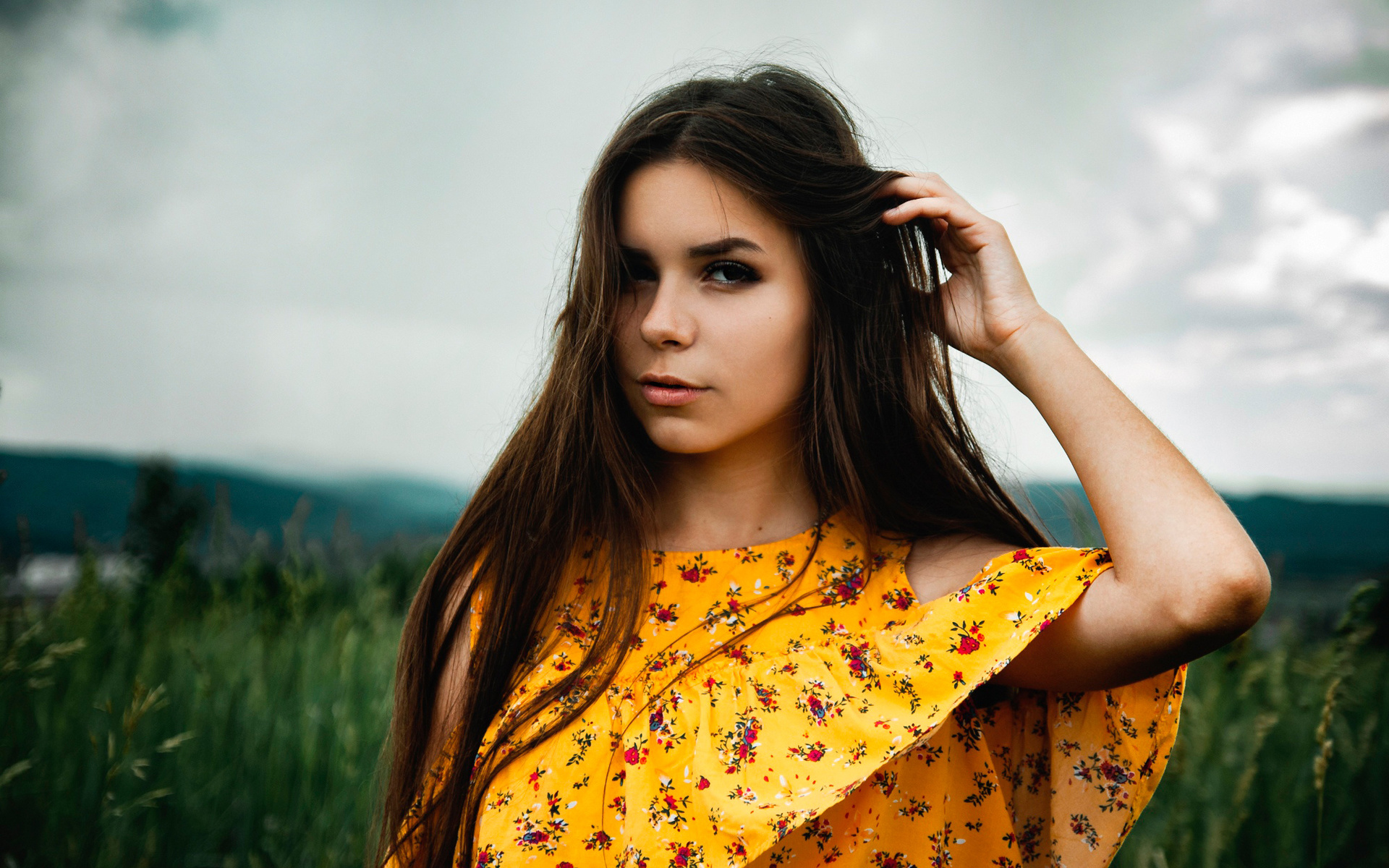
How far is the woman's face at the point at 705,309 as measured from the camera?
169 cm

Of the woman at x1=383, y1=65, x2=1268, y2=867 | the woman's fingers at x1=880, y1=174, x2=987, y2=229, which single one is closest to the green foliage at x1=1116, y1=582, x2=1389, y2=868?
the woman at x1=383, y1=65, x2=1268, y2=867

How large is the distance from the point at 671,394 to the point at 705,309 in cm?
20

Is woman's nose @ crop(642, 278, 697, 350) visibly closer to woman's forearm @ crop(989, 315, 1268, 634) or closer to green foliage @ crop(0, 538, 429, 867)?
woman's forearm @ crop(989, 315, 1268, 634)

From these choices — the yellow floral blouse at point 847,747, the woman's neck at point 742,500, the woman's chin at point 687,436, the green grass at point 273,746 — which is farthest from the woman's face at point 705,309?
the green grass at point 273,746

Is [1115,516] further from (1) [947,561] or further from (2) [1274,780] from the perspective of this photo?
(2) [1274,780]

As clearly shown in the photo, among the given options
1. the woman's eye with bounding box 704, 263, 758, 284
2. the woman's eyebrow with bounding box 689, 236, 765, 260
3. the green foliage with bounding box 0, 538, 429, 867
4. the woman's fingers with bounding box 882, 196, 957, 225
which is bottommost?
the green foliage with bounding box 0, 538, 429, 867

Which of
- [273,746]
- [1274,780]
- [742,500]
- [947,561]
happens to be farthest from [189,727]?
[1274,780]

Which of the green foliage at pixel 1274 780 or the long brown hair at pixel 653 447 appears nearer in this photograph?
the long brown hair at pixel 653 447

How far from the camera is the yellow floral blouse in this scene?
1428 mm

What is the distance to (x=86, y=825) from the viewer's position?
8.05 ft

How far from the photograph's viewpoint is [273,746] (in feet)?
9.61

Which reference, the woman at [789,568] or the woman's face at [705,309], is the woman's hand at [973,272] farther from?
the woman's face at [705,309]

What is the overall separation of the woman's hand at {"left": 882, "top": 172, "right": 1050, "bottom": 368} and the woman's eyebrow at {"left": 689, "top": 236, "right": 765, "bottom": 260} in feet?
1.17

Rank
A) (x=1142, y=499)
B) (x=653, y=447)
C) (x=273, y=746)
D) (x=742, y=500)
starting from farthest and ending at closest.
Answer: (x=273, y=746), (x=653, y=447), (x=742, y=500), (x=1142, y=499)
